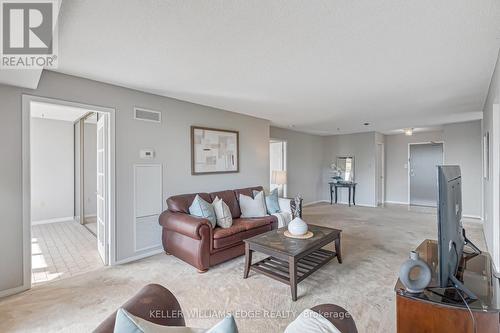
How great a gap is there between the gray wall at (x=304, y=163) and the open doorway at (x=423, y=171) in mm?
2756

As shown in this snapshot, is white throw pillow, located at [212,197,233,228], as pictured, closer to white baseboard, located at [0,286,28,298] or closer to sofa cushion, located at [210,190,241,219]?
sofa cushion, located at [210,190,241,219]

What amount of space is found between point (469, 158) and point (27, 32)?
789cm

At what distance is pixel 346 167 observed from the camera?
8031 mm

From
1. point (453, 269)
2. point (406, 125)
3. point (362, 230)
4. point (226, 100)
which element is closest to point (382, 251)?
point (362, 230)

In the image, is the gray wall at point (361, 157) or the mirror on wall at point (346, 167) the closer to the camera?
the gray wall at point (361, 157)

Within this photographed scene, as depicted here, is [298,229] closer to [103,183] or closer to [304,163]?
[103,183]

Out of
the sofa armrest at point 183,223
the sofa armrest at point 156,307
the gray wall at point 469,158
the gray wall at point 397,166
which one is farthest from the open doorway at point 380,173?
the sofa armrest at point 156,307

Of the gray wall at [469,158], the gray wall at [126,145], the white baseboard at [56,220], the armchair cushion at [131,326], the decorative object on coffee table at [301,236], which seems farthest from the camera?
the gray wall at [469,158]

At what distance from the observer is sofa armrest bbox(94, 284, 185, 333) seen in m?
1.05

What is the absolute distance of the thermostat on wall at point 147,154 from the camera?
3441 millimetres

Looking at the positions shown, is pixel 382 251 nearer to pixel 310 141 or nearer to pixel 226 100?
pixel 226 100

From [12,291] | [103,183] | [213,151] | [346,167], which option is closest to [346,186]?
[346,167]

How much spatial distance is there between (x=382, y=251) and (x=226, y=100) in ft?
10.8

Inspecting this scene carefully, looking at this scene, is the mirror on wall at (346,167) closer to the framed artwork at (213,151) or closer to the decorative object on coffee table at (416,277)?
the framed artwork at (213,151)
